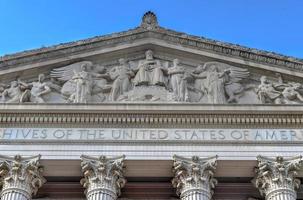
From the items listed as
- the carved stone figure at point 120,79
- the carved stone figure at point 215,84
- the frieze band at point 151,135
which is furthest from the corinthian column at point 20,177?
the carved stone figure at point 215,84

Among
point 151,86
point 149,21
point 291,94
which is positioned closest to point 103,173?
point 151,86

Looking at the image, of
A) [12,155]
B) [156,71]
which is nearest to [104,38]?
[156,71]

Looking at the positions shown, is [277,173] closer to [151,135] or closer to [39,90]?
[151,135]

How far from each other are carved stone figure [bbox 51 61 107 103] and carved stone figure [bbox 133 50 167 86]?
1473 millimetres

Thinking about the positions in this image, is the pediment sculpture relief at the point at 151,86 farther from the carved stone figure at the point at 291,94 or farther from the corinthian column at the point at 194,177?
the corinthian column at the point at 194,177

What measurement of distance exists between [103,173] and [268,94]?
24.4 feet

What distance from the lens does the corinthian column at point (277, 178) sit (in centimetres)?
2395

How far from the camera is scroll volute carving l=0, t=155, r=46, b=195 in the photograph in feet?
79.2

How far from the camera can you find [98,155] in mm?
24969

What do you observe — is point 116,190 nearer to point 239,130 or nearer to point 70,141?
point 70,141


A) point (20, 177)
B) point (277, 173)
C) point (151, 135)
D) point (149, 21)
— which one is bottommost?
point (20, 177)

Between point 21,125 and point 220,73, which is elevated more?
point 220,73

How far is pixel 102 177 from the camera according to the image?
24.2 metres

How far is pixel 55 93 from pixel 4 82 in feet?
7.13
